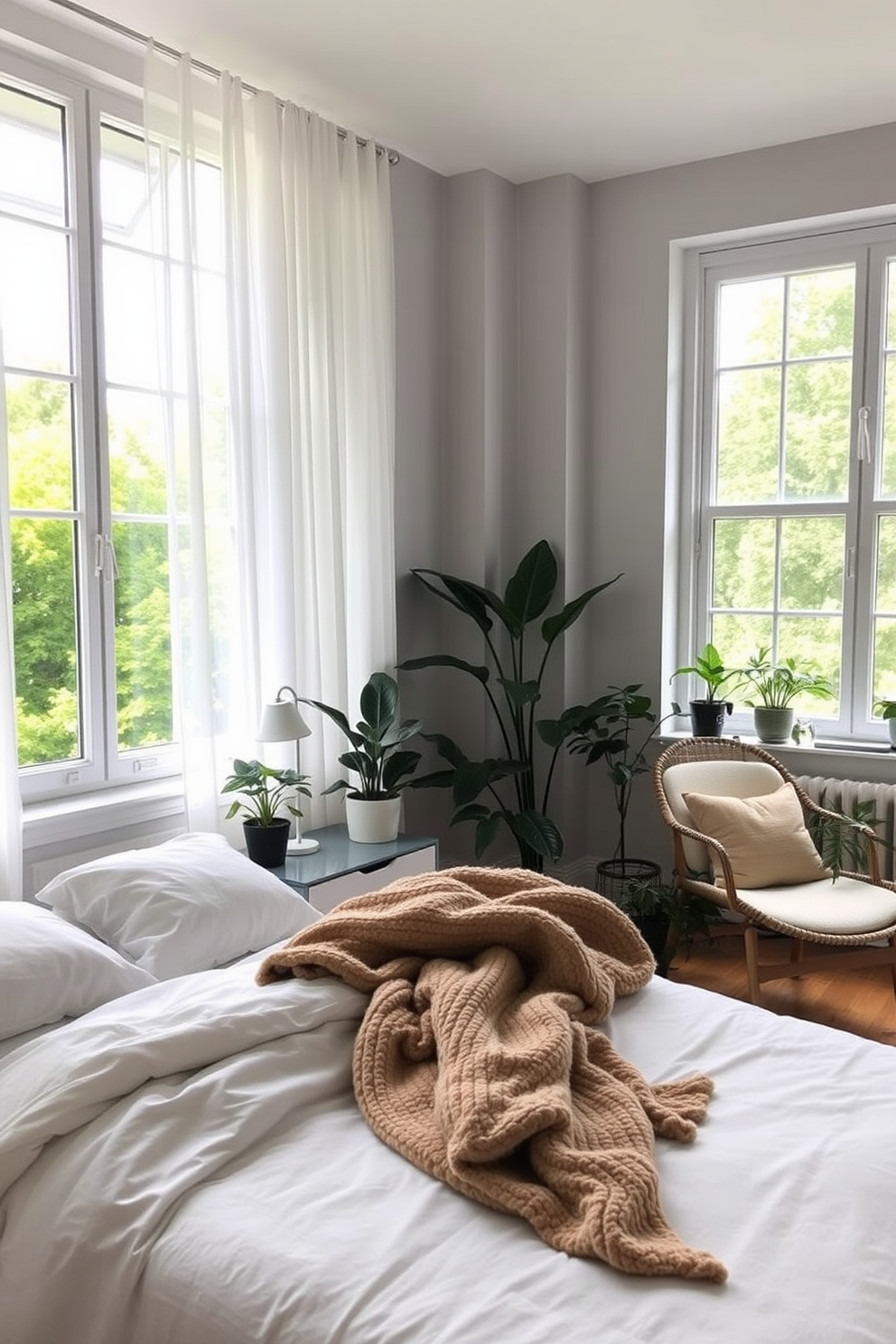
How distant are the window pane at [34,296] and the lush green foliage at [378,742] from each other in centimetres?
126

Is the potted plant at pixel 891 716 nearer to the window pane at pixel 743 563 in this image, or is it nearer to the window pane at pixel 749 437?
the window pane at pixel 743 563

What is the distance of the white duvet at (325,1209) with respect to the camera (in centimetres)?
133

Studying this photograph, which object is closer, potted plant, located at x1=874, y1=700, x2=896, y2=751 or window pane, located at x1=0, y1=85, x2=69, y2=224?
window pane, located at x1=0, y1=85, x2=69, y2=224

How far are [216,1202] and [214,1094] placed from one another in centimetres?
19

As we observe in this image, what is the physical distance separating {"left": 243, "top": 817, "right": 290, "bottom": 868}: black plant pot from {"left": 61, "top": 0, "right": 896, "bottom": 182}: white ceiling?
2.18m

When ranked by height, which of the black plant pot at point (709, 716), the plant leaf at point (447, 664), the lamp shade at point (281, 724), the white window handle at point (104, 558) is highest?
the white window handle at point (104, 558)

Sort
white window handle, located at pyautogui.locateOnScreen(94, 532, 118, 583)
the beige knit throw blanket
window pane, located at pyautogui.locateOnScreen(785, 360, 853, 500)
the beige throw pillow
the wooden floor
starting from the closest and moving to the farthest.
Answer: the beige knit throw blanket → white window handle, located at pyautogui.locateOnScreen(94, 532, 118, 583) → the wooden floor → the beige throw pillow → window pane, located at pyautogui.locateOnScreen(785, 360, 853, 500)

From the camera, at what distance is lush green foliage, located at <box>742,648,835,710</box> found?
412 centimetres

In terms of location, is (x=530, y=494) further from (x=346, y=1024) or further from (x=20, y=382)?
(x=346, y=1024)

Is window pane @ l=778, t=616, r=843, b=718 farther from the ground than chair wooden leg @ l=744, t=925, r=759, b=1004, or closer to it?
farther from the ground

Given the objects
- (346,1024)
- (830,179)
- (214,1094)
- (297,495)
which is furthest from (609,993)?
(830,179)

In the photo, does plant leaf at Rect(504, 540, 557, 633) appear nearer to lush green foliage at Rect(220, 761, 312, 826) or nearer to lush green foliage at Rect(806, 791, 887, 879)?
lush green foliage at Rect(220, 761, 312, 826)

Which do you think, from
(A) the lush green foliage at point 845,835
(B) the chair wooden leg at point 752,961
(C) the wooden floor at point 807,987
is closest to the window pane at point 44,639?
(B) the chair wooden leg at point 752,961

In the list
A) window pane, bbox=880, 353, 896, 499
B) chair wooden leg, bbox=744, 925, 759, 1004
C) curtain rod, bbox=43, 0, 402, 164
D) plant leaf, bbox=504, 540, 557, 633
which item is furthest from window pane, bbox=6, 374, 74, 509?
window pane, bbox=880, 353, 896, 499
